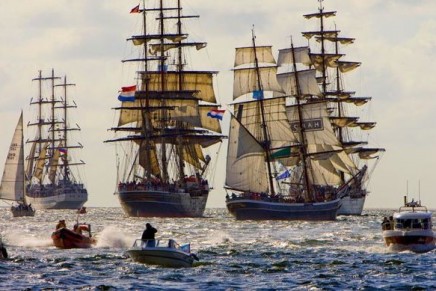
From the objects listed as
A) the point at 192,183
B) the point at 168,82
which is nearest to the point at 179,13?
the point at 168,82

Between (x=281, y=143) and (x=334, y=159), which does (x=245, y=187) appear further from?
(x=334, y=159)

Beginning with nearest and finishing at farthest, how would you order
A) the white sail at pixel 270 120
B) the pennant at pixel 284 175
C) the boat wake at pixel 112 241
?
the boat wake at pixel 112 241 → the white sail at pixel 270 120 → the pennant at pixel 284 175

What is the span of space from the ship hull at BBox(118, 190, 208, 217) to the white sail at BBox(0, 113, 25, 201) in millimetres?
15026

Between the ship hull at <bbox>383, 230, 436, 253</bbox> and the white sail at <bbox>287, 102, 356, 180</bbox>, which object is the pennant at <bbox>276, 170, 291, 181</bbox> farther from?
the ship hull at <bbox>383, 230, 436, 253</bbox>

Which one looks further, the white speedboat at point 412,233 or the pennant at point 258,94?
the pennant at point 258,94

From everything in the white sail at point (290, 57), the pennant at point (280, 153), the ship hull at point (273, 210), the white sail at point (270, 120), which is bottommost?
the ship hull at point (273, 210)

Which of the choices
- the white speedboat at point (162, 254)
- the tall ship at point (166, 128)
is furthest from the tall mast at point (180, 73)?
the white speedboat at point (162, 254)

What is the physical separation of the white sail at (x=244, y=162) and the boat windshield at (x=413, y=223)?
263 ft

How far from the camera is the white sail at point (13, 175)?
181m

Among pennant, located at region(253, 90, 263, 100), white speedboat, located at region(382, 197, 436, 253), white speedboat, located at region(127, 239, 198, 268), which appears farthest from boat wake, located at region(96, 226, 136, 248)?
pennant, located at region(253, 90, 263, 100)

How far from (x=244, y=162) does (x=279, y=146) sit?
24.4 feet

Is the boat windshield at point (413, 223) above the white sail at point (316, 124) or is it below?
below

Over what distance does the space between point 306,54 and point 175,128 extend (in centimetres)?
2666

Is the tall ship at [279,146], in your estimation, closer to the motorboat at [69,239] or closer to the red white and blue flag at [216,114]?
the red white and blue flag at [216,114]
